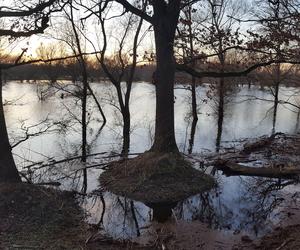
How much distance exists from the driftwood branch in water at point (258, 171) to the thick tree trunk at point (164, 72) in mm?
1855

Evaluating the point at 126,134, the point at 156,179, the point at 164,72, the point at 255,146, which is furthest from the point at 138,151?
the point at 156,179

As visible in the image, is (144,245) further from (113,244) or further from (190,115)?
(190,115)

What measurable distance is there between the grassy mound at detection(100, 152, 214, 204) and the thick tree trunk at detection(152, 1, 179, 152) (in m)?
0.62

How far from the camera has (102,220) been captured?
9164 millimetres

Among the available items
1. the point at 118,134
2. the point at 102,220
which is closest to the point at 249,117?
the point at 118,134

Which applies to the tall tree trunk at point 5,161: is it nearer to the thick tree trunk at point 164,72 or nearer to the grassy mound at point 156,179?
the grassy mound at point 156,179

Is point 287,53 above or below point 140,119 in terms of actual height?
above

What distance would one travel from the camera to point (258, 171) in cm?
1305

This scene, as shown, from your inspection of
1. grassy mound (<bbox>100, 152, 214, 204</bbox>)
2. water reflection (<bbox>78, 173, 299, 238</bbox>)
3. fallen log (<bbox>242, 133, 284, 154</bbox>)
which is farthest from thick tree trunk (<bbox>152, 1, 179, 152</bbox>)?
fallen log (<bbox>242, 133, 284, 154</bbox>)

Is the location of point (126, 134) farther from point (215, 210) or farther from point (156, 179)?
point (215, 210)

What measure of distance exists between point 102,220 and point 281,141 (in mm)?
13103

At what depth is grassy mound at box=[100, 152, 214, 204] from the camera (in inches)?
431

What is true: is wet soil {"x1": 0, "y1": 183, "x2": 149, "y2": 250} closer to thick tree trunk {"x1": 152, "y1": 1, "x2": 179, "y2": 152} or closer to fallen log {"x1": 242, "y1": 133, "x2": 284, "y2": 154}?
thick tree trunk {"x1": 152, "y1": 1, "x2": 179, "y2": 152}

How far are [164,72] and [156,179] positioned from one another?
3394mm
